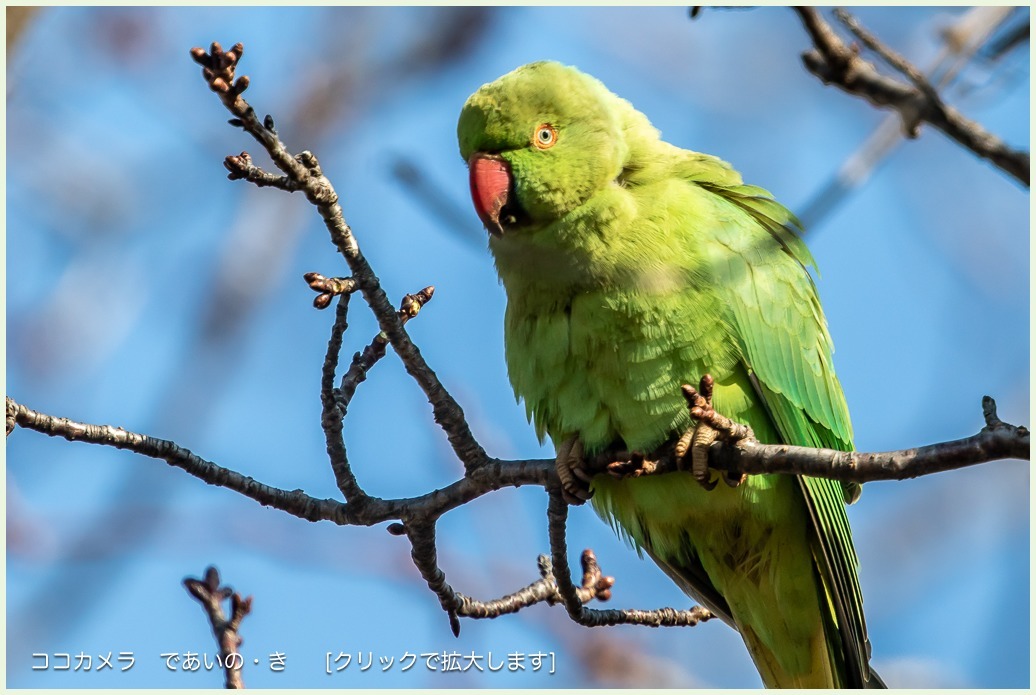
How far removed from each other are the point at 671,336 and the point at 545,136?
0.98 meters

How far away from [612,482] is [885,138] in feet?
7.53

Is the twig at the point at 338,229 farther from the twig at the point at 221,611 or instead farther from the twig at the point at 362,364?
the twig at the point at 221,611

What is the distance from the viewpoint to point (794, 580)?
4.02 m

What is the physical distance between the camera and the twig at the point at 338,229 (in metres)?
2.46

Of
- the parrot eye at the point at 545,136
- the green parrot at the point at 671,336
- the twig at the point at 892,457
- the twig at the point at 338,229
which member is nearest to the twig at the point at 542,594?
the green parrot at the point at 671,336

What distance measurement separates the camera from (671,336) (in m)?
3.52

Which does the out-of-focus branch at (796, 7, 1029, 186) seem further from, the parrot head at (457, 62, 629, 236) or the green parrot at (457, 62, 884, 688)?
the parrot head at (457, 62, 629, 236)

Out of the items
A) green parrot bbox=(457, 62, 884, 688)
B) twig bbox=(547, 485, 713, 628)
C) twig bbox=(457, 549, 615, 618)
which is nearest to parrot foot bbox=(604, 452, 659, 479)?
green parrot bbox=(457, 62, 884, 688)

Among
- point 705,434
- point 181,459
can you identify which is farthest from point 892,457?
point 181,459

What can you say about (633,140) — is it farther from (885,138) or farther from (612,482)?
(885,138)

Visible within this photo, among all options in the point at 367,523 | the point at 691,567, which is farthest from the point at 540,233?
the point at 691,567

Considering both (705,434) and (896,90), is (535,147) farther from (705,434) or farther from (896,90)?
(896,90)

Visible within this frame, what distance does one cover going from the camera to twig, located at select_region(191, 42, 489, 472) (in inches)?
97.0

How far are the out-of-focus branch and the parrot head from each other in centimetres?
194
